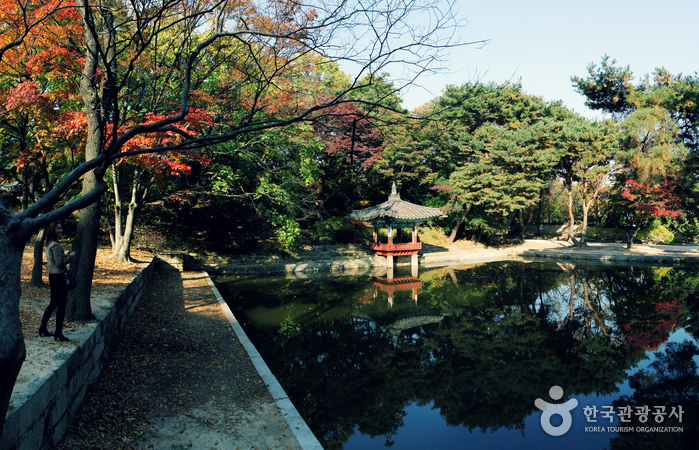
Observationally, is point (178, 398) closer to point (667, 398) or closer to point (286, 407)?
point (286, 407)

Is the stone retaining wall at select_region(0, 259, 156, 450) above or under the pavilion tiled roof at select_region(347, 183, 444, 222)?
under

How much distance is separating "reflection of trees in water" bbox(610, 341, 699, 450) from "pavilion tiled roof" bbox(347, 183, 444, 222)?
1115 cm

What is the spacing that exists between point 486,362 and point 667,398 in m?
2.45

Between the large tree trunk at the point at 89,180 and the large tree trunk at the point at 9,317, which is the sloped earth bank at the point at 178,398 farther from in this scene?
the large tree trunk at the point at 9,317

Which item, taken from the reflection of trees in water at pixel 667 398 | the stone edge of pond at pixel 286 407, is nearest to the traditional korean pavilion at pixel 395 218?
the reflection of trees in water at pixel 667 398

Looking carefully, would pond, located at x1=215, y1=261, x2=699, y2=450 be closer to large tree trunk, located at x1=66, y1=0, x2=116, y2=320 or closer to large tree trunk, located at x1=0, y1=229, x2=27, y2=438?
large tree trunk, located at x1=66, y1=0, x2=116, y2=320

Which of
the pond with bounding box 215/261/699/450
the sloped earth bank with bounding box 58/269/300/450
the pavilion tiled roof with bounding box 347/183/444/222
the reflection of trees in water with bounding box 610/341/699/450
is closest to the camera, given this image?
the sloped earth bank with bounding box 58/269/300/450

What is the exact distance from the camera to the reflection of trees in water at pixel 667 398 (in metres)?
4.45

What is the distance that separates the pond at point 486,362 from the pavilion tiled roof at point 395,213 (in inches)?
209

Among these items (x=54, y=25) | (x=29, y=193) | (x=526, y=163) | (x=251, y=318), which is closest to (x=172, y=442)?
(x=251, y=318)

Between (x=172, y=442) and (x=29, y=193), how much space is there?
22.6 feet

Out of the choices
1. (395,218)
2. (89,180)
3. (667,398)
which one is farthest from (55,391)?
(395,218)

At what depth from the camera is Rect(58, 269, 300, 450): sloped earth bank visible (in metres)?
3.49

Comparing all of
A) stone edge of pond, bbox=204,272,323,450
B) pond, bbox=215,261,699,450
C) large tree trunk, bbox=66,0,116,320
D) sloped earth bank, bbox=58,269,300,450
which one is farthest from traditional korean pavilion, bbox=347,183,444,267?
large tree trunk, bbox=66,0,116,320
